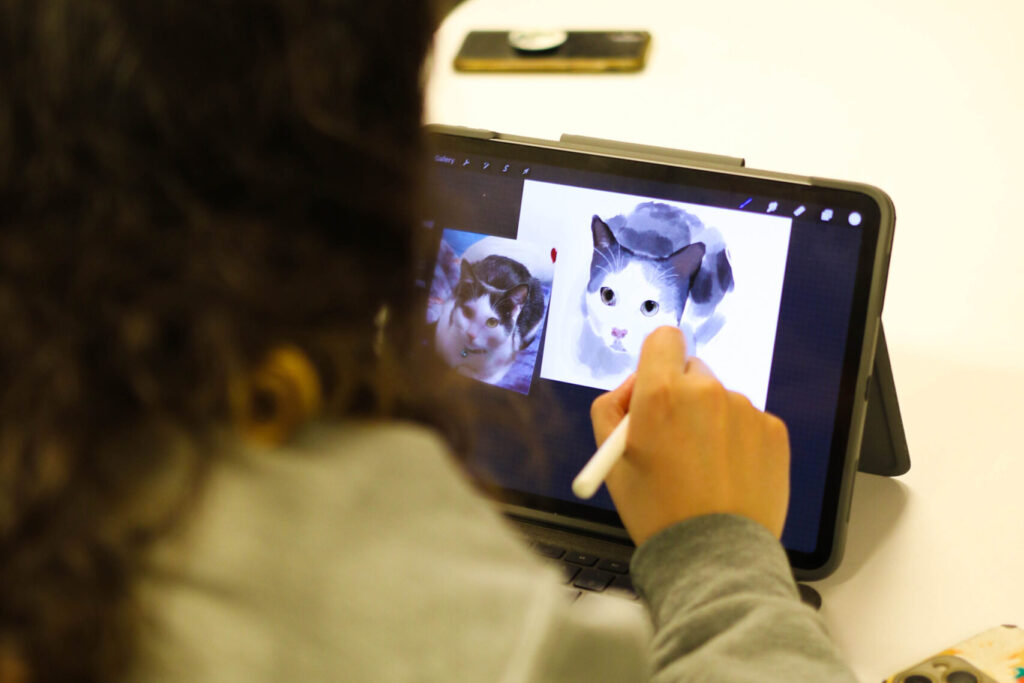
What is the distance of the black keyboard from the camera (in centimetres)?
56

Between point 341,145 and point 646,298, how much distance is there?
0.37 m

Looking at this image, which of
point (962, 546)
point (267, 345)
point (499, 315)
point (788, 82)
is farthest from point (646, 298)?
point (788, 82)

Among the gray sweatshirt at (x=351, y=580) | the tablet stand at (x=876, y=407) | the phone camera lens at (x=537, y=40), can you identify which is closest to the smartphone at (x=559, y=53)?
the phone camera lens at (x=537, y=40)

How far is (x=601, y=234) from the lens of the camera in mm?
615

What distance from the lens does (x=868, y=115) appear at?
0.93m

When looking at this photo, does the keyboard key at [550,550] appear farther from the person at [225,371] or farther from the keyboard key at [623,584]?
the person at [225,371]

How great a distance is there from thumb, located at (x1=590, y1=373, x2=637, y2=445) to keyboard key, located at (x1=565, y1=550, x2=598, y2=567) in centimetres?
8

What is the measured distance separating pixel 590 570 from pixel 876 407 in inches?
9.4

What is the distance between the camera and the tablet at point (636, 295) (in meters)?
0.57

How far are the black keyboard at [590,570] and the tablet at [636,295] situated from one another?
0.02 metres

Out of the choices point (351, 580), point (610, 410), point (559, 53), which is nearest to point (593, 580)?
point (610, 410)

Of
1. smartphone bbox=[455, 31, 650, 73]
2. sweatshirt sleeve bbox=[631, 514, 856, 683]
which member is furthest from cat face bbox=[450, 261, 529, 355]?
smartphone bbox=[455, 31, 650, 73]

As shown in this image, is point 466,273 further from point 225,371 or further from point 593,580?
point 225,371

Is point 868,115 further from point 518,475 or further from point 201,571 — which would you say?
point 201,571
